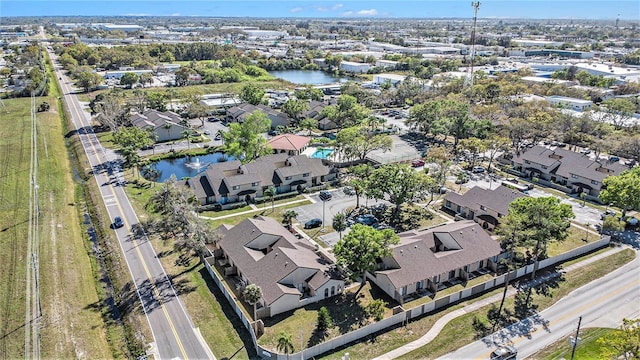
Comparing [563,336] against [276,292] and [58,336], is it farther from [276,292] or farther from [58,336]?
[58,336]

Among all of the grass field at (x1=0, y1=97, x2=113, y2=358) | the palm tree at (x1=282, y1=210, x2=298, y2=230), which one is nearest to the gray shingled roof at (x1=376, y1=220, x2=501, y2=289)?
the palm tree at (x1=282, y1=210, x2=298, y2=230)

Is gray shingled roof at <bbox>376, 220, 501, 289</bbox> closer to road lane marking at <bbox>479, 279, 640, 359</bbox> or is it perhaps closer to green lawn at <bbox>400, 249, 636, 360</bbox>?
green lawn at <bbox>400, 249, 636, 360</bbox>

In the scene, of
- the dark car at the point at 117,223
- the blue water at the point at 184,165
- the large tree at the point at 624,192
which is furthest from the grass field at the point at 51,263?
the large tree at the point at 624,192

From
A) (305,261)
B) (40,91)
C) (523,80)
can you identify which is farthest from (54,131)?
(523,80)

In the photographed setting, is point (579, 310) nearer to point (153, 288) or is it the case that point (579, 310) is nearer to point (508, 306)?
point (508, 306)

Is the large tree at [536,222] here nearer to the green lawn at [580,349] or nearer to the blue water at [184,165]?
the green lawn at [580,349]

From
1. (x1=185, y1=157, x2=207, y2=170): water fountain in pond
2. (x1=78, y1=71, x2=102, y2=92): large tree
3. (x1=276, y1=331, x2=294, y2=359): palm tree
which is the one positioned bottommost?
(x1=185, y1=157, x2=207, y2=170): water fountain in pond
